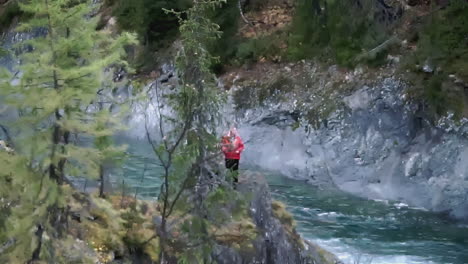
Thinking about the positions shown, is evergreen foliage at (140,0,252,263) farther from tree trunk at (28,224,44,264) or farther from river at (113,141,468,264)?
river at (113,141,468,264)

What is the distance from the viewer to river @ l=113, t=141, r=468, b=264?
13945mm

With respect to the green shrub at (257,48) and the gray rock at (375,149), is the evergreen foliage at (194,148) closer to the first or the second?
the gray rock at (375,149)

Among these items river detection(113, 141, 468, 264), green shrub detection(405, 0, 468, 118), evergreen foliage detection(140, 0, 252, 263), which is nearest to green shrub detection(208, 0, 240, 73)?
river detection(113, 141, 468, 264)

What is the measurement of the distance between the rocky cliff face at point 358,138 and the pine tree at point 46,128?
12830 millimetres

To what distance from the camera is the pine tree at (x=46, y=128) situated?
19.5 feet

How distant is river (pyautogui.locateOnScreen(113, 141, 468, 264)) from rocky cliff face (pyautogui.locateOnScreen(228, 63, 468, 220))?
0.69m

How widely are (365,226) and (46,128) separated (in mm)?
11355

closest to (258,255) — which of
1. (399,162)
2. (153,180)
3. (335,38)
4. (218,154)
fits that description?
(218,154)

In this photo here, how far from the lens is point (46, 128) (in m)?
6.11

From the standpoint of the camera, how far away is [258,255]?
9.30 metres

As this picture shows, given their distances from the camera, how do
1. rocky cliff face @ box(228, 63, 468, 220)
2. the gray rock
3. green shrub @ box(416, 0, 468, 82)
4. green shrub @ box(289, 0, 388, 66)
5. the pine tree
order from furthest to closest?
green shrub @ box(289, 0, 388, 66)
green shrub @ box(416, 0, 468, 82)
rocky cliff face @ box(228, 63, 468, 220)
the gray rock
the pine tree

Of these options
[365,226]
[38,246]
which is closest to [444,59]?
[365,226]

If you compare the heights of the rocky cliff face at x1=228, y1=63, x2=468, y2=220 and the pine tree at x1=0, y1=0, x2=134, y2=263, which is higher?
the pine tree at x1=0, y1=0, x2=134, y2=263

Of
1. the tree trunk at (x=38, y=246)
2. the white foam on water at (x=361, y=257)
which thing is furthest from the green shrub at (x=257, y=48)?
the tree trunk at (x=38, y=246)
